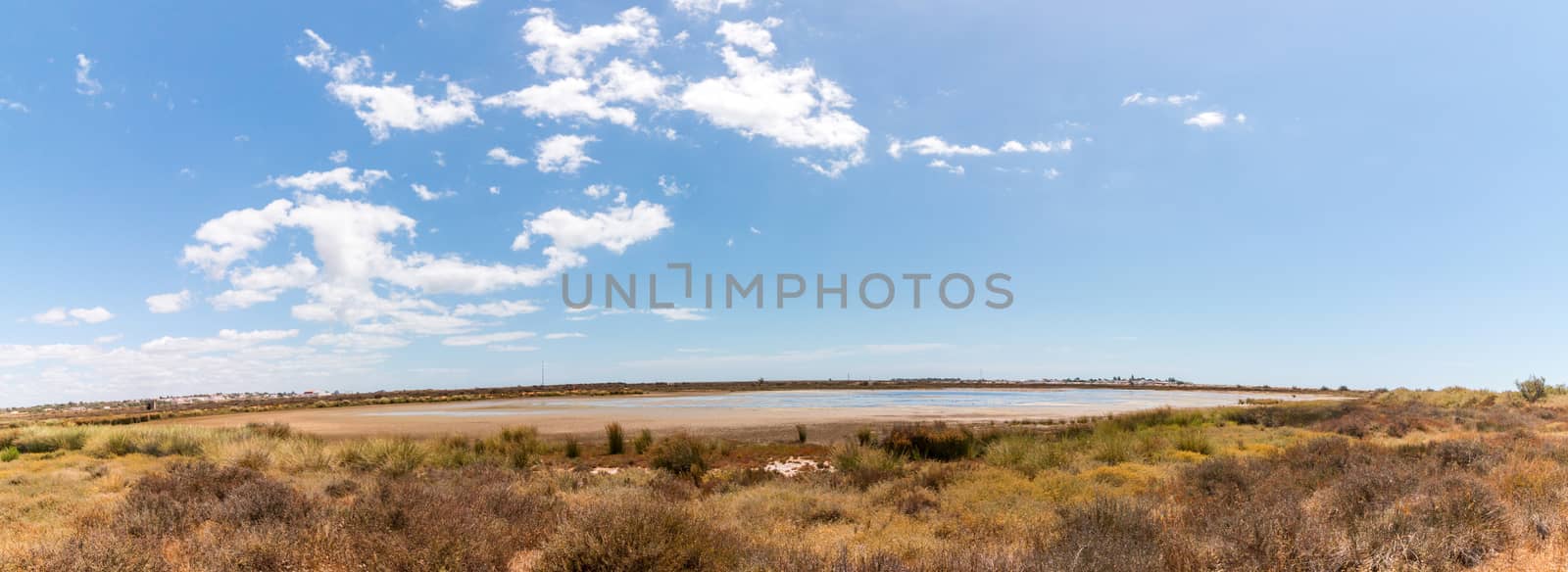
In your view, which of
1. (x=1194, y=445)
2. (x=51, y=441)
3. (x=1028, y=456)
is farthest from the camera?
(x=51, y=441)

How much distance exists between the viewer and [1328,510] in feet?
24.1

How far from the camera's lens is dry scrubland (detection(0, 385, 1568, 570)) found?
227 inches

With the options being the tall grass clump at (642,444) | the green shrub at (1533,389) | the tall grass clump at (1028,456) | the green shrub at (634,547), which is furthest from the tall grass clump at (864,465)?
the green shrub at (1533,389)

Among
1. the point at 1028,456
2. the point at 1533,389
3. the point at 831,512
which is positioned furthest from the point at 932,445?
the point at 1533,389

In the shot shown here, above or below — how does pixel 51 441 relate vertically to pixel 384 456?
below

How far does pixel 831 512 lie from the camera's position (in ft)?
32.6

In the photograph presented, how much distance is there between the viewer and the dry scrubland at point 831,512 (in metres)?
5.76

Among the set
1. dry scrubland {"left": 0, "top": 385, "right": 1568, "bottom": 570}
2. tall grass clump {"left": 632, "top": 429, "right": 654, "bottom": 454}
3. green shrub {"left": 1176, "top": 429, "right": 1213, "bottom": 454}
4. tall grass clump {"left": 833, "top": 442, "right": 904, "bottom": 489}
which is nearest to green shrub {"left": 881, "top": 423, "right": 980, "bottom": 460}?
dry scrubland {"left": 0, "top": 385, "right": 1568, "bottom": 570}

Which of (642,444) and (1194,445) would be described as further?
(642,444)

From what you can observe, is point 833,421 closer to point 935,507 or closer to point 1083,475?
point 1083,475

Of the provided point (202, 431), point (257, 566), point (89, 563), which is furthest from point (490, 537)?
point (202, 431)

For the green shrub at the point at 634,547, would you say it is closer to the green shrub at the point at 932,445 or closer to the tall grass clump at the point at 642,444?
the green shrub at the point at 932,445

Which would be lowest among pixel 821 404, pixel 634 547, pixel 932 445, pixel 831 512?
pixel 821 404

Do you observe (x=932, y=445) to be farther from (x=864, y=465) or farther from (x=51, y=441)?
(x=51, y=441)
